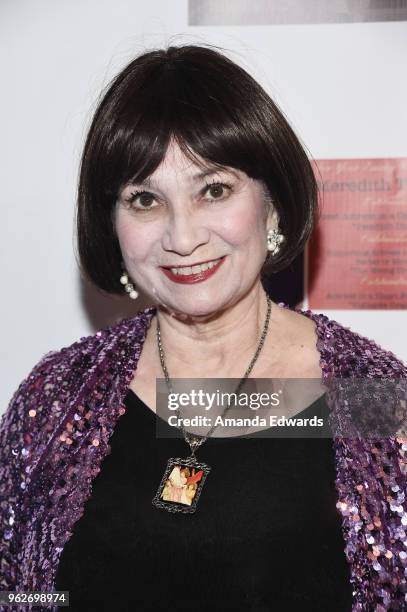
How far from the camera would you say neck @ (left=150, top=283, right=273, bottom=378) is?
1482 millimetres

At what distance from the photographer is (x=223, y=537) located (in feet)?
4.12

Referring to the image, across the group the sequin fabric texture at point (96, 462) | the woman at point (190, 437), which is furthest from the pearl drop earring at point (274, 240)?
the sequin fabric texture at point (96, 462)

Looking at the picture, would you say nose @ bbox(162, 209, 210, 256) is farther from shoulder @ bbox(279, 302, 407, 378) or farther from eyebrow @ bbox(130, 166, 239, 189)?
shoulder @ bbox(279, 302, 407, 378)

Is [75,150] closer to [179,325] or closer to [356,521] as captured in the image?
[179,325]

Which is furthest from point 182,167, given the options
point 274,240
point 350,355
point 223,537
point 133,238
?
point 223,537

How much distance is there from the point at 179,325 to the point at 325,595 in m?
0.56

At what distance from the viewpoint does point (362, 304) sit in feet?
6.10

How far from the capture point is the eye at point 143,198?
1359 mm

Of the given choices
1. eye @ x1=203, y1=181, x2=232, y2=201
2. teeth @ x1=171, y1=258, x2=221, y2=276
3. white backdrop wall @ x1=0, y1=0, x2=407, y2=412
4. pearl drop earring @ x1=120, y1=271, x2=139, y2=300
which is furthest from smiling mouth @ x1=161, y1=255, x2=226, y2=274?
white backdrop wall @ x1=0, y1=0, x2=407, y2=412

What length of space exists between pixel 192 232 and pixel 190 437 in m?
0.36

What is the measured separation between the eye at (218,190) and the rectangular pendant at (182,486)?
0.45 metres

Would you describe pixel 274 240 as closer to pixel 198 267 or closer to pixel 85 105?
pixel 198 267

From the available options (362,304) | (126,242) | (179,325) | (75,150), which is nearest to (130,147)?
(126,242)

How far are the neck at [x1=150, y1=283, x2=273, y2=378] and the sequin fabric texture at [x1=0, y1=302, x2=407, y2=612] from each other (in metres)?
0.09
